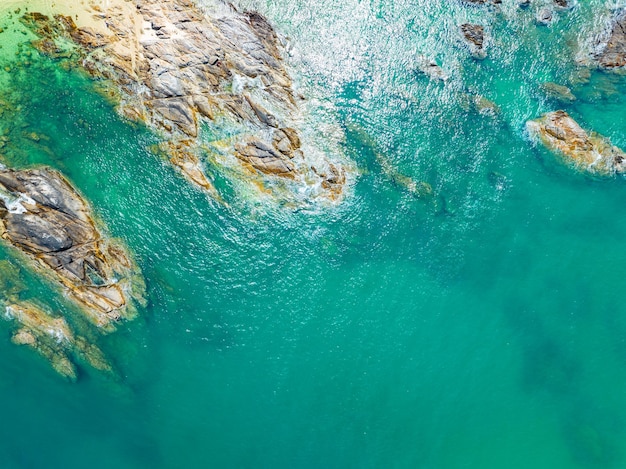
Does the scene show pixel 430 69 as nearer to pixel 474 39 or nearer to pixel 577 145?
pixel 474 39

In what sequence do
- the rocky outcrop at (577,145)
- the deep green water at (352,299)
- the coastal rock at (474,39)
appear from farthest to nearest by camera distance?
the coastal rock at (474,39) < the rocky outcrop at (577,145) < the deep green water at (352,299)

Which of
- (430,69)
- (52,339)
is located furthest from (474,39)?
(52,339)

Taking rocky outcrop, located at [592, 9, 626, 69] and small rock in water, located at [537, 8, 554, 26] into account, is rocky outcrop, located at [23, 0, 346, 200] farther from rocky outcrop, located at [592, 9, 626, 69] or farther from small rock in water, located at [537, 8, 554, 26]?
rocky outcrop, located at [592, 9, 626, 69]

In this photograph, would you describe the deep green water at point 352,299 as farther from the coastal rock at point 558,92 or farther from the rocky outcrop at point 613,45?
the rocky outcrop at point 613,45

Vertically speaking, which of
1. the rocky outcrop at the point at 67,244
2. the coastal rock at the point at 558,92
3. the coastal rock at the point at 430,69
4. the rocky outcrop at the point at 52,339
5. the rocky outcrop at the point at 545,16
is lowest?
the rocky outcrop at the point at 52,339

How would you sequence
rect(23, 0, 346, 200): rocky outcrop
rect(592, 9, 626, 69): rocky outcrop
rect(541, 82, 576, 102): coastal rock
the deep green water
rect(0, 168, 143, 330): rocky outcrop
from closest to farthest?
rect(0, 168, 143, 330): rocky outcrop → the deep green water → rect(23, 0, 346, 200): rocky outcrop → rect(541, 82, 576, 102): coastal rock → rect(592, 9, 626, 69): rocky outcrop

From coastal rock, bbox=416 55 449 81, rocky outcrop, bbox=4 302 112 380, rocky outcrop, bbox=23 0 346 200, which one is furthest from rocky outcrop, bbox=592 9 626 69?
rocky outcrop, bbox=4 302 112 380

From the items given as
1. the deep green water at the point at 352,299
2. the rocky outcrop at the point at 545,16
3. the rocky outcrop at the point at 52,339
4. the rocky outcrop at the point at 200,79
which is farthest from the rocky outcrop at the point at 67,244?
the rocky outcrop at the point at 545,16
